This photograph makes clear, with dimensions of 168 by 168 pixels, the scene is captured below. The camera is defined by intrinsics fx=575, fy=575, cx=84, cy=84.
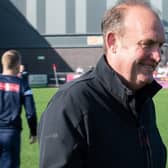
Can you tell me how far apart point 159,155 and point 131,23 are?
66 cm

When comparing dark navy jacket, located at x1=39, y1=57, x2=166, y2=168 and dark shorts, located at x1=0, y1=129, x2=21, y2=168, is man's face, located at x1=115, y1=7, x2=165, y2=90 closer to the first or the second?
dark navy jacket, located at x1=39, y1=57, x2=166, y2=168

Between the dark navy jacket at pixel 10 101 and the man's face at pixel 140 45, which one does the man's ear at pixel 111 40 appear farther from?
the dark navy jacket at pixel 10 101

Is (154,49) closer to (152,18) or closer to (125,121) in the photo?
(152,18)

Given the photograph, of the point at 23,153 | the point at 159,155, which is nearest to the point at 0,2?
the point at 23,153

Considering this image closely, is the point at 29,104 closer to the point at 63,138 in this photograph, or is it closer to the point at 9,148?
the point at 9,148

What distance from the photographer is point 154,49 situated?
2.46 meters

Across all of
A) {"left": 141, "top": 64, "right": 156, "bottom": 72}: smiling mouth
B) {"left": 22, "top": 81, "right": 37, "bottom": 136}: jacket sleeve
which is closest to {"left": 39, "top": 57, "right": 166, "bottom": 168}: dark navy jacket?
{"left": 141, "top": 64, "right": 156, "bottom": 72}: smiling mouth

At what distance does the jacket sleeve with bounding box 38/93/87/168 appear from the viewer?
7.63 feet

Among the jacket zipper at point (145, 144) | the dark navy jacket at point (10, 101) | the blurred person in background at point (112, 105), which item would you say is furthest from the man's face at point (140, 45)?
the dark navy jacket at point (10, 101)

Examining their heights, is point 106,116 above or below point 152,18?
below

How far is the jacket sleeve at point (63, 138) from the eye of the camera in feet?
7.63

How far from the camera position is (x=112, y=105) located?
2502 mm

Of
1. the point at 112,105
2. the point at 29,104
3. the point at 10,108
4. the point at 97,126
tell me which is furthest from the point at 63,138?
the point at 29,104

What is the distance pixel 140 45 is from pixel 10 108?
12.9ft
